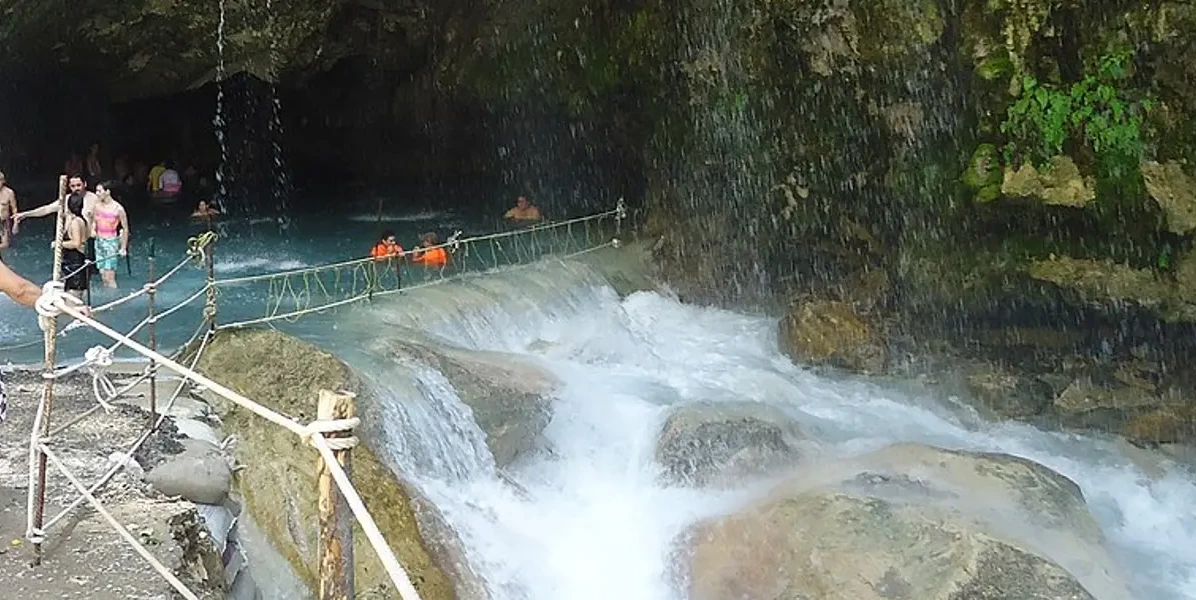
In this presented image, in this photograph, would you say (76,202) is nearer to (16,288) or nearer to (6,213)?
(6,213)

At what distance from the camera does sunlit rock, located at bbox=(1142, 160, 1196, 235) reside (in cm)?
1145

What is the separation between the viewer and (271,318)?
1034 centimetres

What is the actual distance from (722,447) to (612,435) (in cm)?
108

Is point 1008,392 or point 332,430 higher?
point 332,430

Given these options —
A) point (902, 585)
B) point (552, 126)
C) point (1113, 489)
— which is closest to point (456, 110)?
point (552, 126)

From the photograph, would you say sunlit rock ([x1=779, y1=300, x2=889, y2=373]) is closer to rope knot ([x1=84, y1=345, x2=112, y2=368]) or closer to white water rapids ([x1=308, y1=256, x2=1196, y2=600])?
white water rapids ([x1=308, y1=256, x2=1196, y2=600])

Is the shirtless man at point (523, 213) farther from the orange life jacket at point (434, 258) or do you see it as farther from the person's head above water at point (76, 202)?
the person's head above water at point (76, 202)

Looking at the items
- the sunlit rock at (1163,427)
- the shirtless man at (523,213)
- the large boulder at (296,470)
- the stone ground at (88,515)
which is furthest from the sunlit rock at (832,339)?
the stone ground at (88,515)

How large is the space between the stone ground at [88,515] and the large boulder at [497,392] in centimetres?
323

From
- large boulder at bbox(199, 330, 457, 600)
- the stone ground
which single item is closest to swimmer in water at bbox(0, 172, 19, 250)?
large boulder at bbox(199, 330, 457, 600)

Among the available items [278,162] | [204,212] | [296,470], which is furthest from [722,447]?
[278,162]

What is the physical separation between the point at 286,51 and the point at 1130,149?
11168mm

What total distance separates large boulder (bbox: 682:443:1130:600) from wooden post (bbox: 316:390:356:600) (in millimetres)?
4730

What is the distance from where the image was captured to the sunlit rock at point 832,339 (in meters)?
12.4
